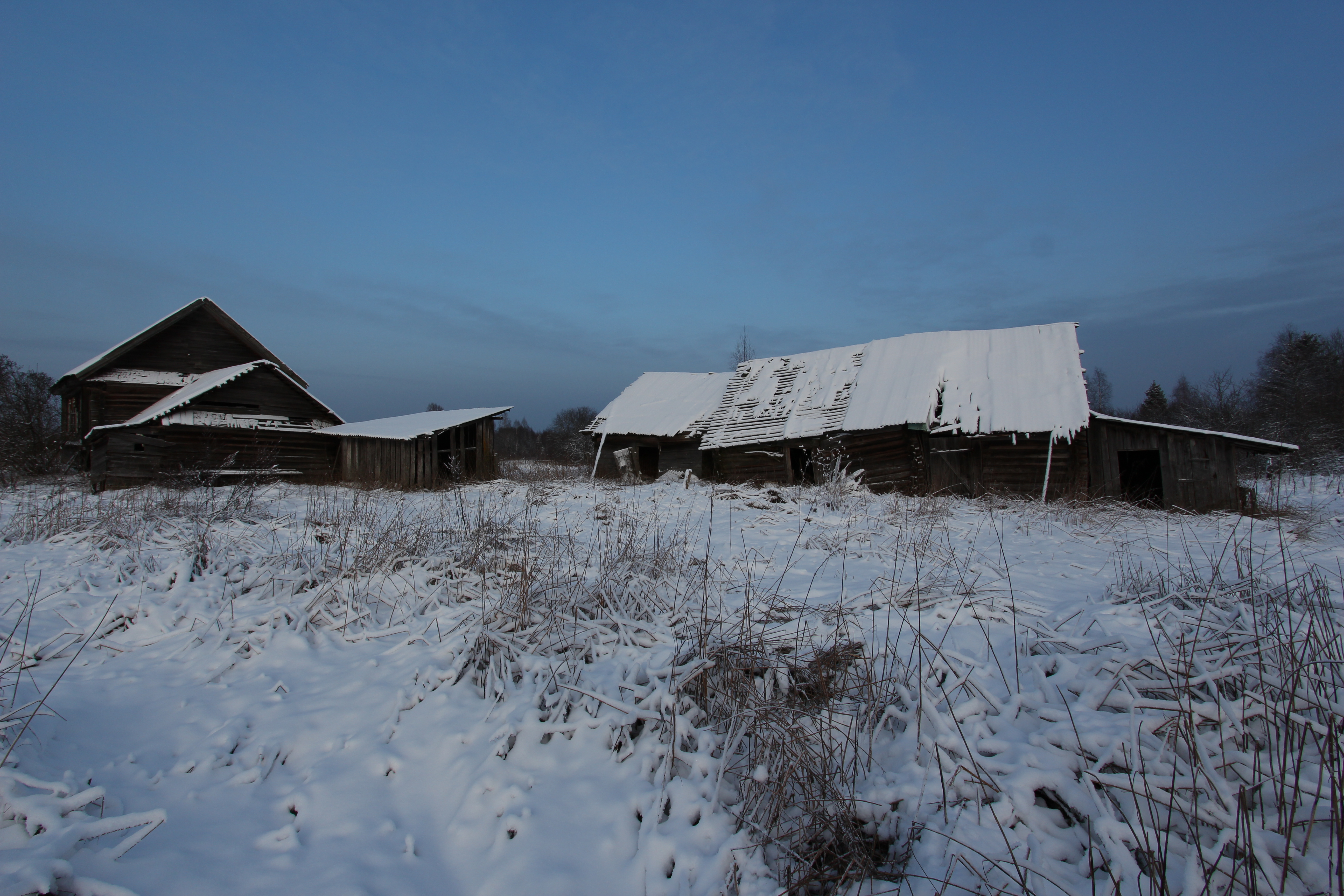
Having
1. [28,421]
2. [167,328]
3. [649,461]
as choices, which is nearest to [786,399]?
[649,461]

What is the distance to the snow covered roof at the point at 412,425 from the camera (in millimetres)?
19125

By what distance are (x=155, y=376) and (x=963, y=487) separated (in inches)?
1147

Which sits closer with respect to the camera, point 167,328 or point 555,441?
point 167,328

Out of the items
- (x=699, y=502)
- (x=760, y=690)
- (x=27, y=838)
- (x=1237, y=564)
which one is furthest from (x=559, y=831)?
(x=699, y=502)

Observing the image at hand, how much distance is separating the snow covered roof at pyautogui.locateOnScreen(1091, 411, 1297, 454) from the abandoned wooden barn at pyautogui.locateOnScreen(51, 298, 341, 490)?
2441cm

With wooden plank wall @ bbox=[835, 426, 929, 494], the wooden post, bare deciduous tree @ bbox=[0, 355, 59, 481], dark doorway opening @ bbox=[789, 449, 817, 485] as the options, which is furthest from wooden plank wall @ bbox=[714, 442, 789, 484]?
bare deciduous tree @ bbox=[0, 355, 59, 481]

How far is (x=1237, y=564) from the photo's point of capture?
347 centimetres

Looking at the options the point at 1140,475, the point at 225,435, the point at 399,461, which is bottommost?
the point at 1140,475

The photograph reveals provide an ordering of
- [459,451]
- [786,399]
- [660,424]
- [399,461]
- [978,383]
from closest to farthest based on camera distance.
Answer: [978,383] → [399,461] → [459,451] → [786,399] → [660,424]

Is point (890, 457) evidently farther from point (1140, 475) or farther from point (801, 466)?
point (1140, 475)

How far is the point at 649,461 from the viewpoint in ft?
80.3

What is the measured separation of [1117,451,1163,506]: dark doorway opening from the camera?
15.9m

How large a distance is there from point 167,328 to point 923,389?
2811cm

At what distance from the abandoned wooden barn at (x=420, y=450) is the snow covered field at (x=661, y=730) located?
45.3ft
